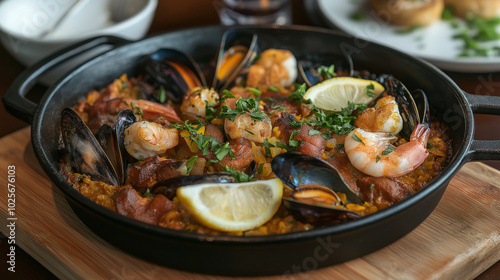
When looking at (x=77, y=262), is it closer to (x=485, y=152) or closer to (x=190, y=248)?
(x=190, y=248)

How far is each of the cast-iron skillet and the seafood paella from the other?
0.36 ft

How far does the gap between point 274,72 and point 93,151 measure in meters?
1.37

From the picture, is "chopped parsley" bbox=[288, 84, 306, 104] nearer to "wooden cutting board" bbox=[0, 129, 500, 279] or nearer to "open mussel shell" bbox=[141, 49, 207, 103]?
"open mussel shell" bbox=[141, 49, 207, 103]

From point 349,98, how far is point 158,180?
130cm

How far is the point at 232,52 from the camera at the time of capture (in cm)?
378

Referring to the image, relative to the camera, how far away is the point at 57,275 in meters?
2.59

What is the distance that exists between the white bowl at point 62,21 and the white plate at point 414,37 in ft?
5.84

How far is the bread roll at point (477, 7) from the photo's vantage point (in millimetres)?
4883

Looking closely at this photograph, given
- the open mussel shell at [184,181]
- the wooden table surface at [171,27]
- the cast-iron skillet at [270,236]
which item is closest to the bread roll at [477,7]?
the wooden table surface at [171,27]

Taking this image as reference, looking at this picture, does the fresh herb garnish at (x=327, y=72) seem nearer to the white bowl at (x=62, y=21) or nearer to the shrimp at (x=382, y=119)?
the shrimp at (x=382, y=119)

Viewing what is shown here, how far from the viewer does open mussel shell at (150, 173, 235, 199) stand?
2.42m

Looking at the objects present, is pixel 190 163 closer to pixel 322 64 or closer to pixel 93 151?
pixel 93 151

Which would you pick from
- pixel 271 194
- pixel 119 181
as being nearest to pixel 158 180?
pixel 119 181

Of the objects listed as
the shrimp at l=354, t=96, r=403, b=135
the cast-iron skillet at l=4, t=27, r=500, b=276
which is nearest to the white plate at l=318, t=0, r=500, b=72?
the cast-iron skillet at l=4, t=27, r=500, b=276
